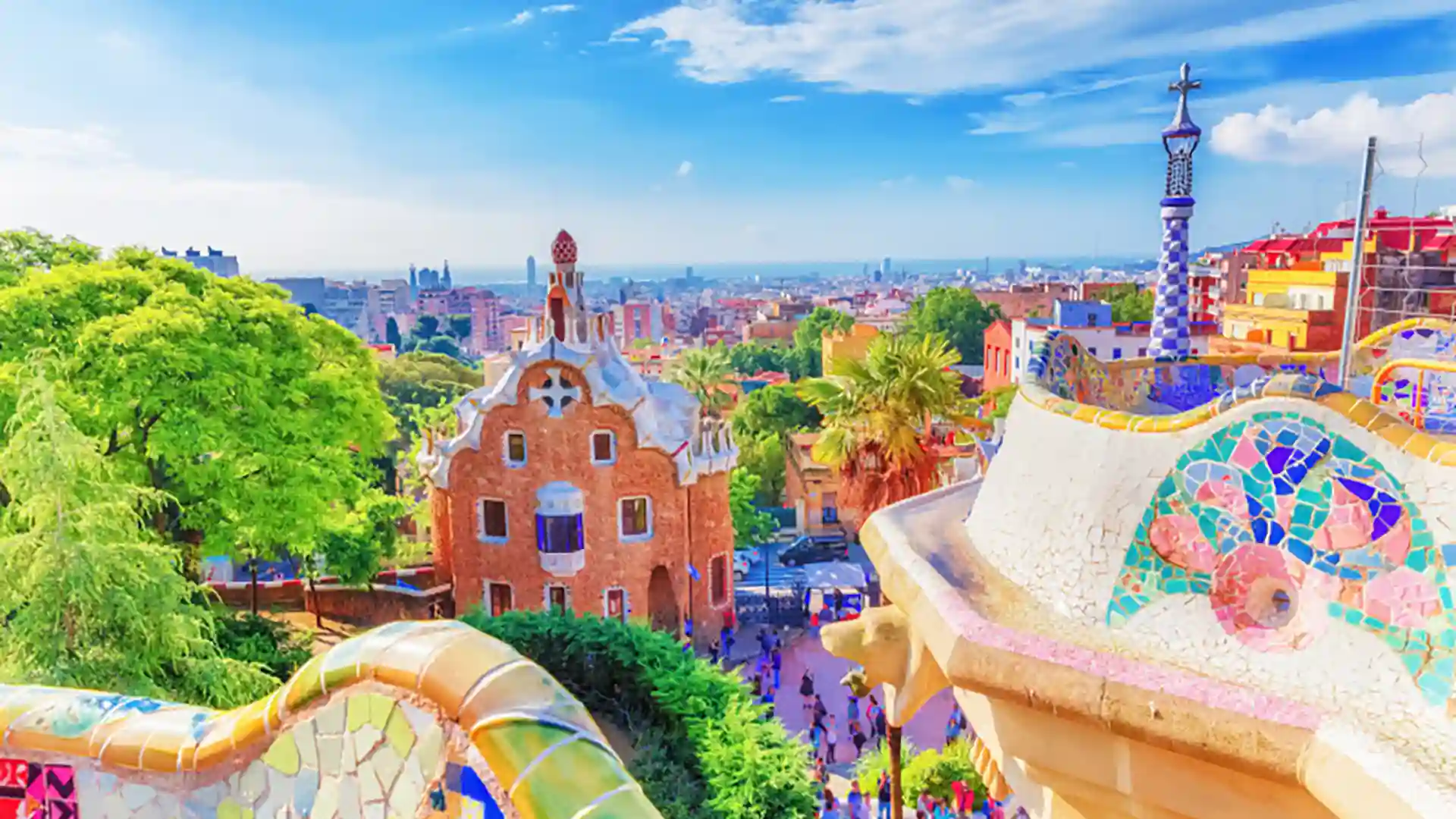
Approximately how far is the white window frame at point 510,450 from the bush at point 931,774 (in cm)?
989

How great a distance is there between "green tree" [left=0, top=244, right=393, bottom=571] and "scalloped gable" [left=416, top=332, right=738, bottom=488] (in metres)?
3.72

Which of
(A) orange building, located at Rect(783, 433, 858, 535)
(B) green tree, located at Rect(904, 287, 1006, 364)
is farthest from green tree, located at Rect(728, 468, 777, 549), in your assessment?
(B) green tree, located at Rect(904, 287, 1006, 364)

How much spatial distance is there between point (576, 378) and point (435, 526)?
5.76m

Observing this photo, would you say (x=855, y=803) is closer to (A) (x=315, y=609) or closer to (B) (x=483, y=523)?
(B) (x=483, y=523)

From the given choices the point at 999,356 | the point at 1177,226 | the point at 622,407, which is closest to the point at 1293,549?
the point at 1177,226

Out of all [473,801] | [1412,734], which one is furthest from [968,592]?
[473,801]

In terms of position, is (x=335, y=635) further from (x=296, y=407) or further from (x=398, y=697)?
(x=398, y=697)

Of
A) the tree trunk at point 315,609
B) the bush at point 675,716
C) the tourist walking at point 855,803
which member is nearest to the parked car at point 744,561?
the tree trunk at point 315,609

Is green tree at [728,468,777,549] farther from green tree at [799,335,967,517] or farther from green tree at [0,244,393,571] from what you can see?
green tree at [0,244,393,571]

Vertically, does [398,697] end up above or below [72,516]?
above

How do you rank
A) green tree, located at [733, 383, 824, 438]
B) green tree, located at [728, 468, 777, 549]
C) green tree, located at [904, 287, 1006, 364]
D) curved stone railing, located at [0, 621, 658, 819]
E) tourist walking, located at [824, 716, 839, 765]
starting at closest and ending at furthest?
curved stone railing, located at [0, 621, 658, 819]
tourist walking, located at [824, 716, 839, 765]
green tree, located at [728, 468, 777, 549]
green tree, located at [733, 383, 824, 438]
green tree, located at [904, 287, 1006, 364]

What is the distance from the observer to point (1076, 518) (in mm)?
5305

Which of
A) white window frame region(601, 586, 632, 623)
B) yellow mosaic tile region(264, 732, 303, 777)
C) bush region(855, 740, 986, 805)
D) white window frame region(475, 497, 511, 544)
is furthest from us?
white window frame region(601, 586, 632, 623)

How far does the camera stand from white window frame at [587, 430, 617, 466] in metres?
22.2
